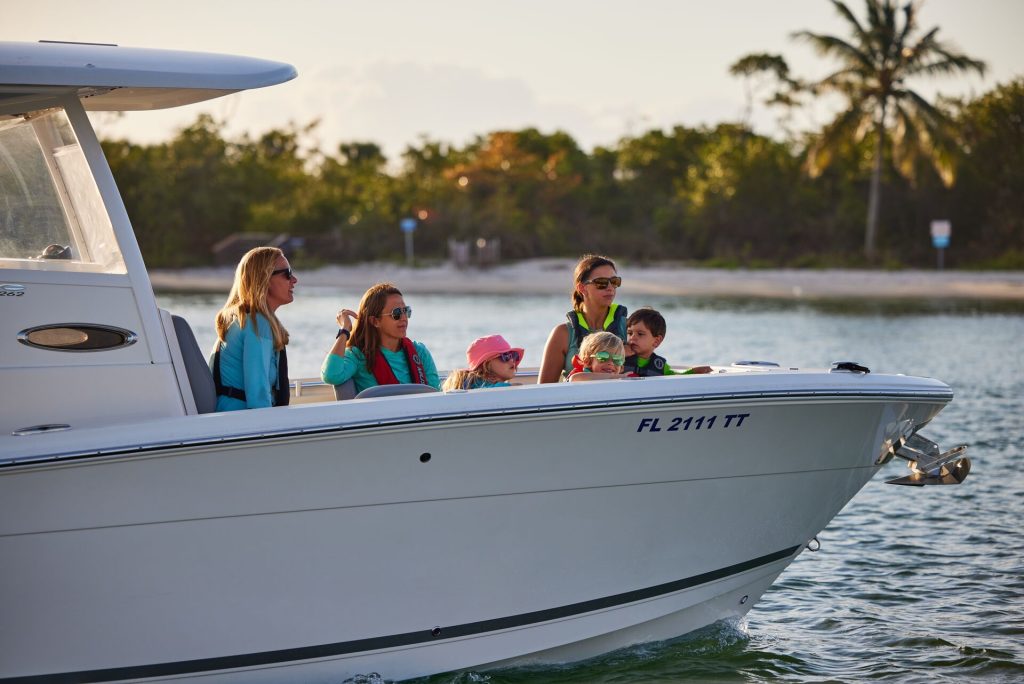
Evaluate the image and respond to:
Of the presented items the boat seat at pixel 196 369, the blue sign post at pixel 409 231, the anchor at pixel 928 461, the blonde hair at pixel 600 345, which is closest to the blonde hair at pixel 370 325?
the boat seat at pixel 196 369

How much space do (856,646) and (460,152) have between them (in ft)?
146

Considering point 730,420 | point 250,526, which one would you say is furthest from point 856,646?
point 250,526

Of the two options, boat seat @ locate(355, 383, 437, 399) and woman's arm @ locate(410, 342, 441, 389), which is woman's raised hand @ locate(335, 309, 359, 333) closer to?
woman's arm @ locate(410, 342, 441, 389)

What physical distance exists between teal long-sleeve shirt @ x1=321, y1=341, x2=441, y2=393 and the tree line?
31292 mm

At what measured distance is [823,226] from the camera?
3681 centimetres

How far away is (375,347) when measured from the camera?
15.4 feet

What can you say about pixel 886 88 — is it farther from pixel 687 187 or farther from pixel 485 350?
pixel 485 350

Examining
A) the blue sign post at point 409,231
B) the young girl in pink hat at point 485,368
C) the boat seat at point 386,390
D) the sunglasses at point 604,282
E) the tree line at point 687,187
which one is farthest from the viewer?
the blue sign post at point 409,231

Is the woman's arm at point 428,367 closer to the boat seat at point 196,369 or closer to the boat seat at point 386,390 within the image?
the boat seat at point 386,390

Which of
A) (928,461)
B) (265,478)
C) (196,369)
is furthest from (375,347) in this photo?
(928,461)

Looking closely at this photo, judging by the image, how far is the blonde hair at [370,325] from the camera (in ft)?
15.2

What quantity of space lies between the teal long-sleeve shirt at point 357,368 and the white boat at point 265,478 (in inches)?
22.7

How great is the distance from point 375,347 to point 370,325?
97 mm

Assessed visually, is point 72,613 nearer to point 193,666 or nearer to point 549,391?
point 193,666
